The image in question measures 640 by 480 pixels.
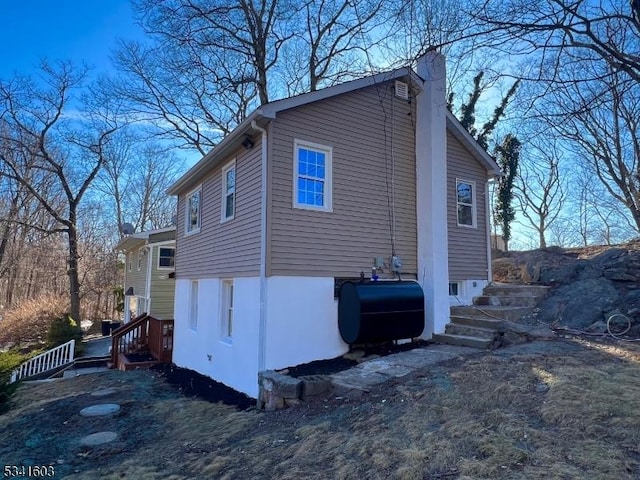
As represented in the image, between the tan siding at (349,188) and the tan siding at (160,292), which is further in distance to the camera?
the tan siding at (160,292)

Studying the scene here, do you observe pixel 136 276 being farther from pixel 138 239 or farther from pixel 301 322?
pixel 301 322

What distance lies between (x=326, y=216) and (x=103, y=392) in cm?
615

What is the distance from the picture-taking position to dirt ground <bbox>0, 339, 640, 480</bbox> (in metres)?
3.59

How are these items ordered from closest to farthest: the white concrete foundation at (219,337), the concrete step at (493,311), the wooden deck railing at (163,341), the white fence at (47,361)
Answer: the white concrete foundation at (219,337) → the concrete step at (493,311) → the wooden deck railing at (163,341) → the white fence at (47,361)

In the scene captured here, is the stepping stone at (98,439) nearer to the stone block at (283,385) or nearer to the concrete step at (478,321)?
the stone block at (283,385)

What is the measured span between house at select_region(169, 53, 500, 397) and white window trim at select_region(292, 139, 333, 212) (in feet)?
0.07

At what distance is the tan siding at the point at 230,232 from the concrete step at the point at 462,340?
12.7 ft

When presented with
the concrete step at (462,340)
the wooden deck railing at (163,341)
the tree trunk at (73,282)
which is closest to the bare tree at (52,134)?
the tree trunk at (73,282)

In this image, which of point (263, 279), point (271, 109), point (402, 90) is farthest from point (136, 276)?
point (402, 90)

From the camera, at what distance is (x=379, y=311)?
770 cm

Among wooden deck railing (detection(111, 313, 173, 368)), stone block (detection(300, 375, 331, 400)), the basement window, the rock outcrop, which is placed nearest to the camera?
stone block (detection(300, 375, 331, 400))

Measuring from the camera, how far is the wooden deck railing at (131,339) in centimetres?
1495

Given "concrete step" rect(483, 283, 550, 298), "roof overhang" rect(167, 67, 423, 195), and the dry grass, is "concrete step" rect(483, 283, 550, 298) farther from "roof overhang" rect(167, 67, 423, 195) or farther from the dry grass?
the dry grass

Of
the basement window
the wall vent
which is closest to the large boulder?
the basement window
